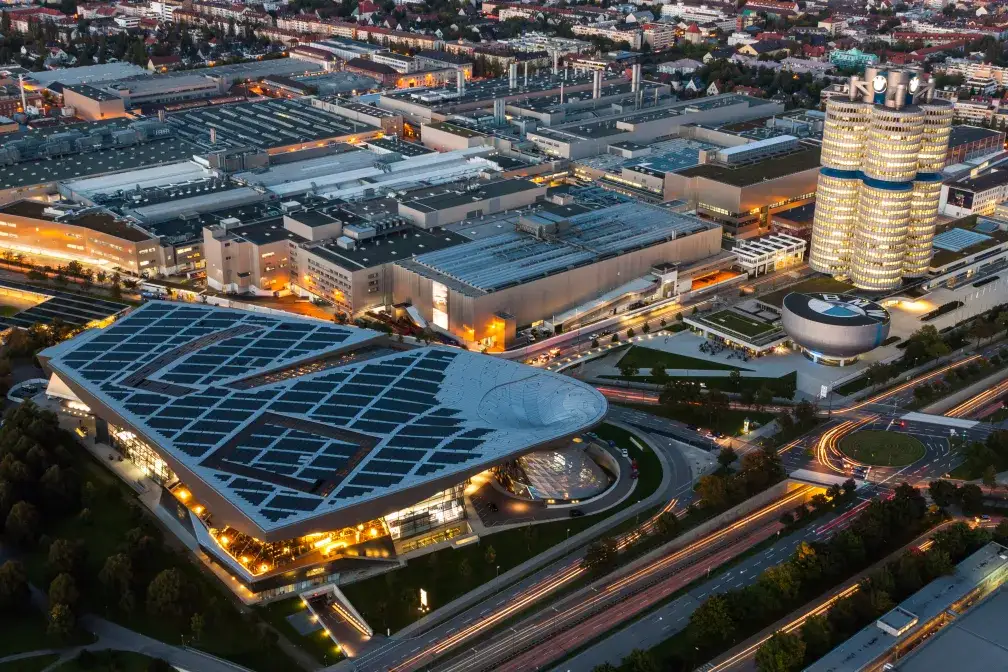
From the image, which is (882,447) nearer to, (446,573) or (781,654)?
(781,654)

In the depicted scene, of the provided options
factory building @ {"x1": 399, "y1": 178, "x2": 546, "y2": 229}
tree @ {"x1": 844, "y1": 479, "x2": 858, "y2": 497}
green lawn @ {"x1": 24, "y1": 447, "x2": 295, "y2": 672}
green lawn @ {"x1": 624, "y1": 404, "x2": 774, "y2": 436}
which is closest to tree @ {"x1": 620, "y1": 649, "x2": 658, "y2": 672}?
green lawn @ {"x1": 24, "y1": 447, "x2": 295, "y2": 672}

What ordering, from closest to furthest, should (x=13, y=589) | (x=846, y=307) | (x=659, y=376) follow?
(x=13, y=589) < (x=659, y=376) < (x=846, y=307)

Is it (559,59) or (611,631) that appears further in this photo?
(559,59)

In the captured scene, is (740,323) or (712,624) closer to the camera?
(712,624)

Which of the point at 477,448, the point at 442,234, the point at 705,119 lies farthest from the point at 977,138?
the point at 477,448

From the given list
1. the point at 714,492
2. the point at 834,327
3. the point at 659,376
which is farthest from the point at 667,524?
the point at 834,327

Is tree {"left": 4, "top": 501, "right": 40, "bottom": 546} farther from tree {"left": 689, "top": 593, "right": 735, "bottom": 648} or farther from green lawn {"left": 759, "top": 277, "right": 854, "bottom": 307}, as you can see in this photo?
green lawn {"left": 759, "top": 277, "right": 854, "bottom": 307}

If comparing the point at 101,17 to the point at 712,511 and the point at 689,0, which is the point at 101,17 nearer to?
the point at 689,0

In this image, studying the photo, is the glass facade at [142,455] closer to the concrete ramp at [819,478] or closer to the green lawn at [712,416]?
the green lawn at [712,416]

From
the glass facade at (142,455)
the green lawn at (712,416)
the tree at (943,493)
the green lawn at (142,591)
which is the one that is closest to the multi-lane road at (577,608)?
the tree at (943,493)
